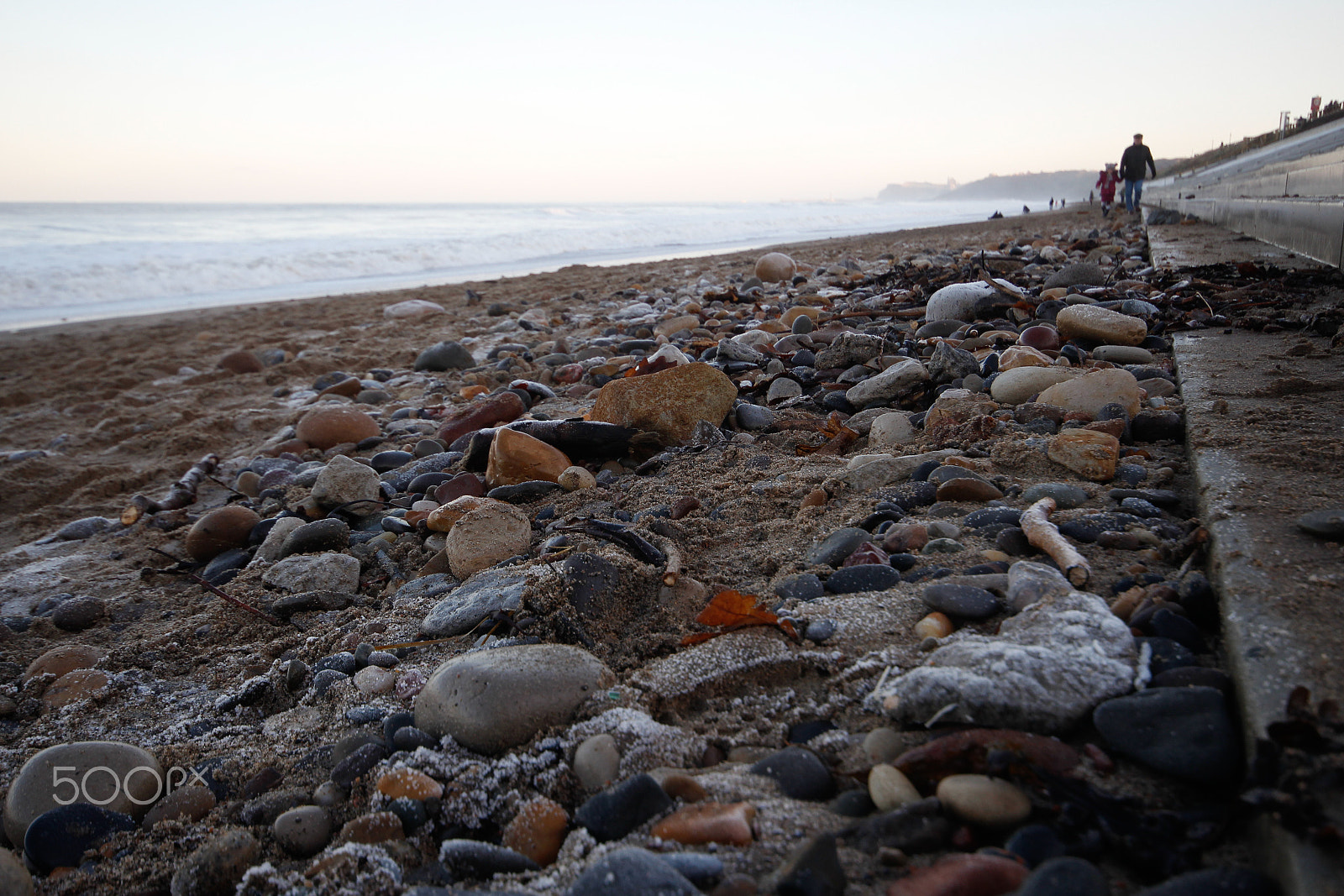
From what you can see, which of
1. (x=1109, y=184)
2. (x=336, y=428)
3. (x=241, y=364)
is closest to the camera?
(x=336, y=428)

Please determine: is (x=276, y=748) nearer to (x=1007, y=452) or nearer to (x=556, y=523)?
Answer: (x=556, y=523)

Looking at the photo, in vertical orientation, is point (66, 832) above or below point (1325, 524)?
below

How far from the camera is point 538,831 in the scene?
1003 mm

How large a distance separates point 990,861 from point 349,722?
1.14 m

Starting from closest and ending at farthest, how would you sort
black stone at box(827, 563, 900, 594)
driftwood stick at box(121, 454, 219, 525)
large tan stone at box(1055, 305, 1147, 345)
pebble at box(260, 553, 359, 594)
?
black stone at box(827, 563, 900, 594)
pebble at box(260, 553, 359, 594)
large tan stone at box(1055, 305, 1147, 345)
driftwood stick at box(121, 454, 219, 525)

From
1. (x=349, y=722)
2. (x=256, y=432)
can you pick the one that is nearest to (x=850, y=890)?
(x=349, y=722)

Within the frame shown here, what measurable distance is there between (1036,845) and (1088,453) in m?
1.23

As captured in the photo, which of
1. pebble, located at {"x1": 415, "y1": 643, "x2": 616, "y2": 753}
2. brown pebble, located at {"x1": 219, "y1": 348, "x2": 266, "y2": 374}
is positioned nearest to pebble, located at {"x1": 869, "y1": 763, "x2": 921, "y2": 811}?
pebble, located at {"x1": 415, "y1": 643, "x2": 616, "y2": 753}

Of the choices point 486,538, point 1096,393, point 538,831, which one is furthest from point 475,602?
point 1096,393

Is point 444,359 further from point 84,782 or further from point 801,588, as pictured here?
point 801,588

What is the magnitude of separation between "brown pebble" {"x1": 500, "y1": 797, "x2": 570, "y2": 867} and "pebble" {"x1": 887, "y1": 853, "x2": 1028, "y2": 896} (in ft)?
1.45

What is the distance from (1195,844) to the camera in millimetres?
761

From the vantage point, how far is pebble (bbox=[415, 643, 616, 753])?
1189 mm

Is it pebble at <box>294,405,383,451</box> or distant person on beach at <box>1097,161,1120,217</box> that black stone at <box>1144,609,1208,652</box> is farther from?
distant person on beach at <box>1097,161,1120,217</box>
